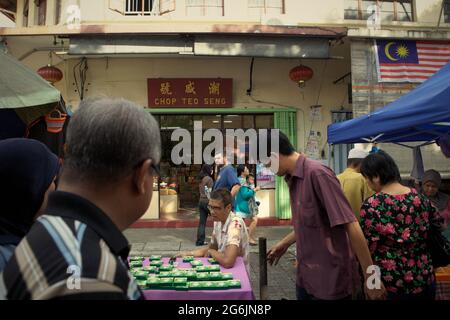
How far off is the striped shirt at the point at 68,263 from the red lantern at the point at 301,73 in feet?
26.0

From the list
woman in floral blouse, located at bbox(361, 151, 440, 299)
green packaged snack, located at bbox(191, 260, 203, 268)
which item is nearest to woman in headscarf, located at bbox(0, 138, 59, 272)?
green packaged snack, located at bbox(191, 260, 203, 268)

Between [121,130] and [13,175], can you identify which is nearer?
[121,130]

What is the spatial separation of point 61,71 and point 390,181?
8.15 metres

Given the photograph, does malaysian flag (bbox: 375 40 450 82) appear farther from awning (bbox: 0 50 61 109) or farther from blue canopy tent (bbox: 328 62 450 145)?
awning (bbox: 0 50 61 109)

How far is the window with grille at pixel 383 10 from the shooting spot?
28.5ft

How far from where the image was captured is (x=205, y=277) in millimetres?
2469

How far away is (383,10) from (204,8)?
167 inches

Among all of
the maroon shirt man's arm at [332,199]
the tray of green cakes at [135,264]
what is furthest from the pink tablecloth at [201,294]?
the maroon shirt man's arm at [332,199]

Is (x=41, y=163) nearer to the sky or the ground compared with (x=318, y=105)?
nearer to the ground

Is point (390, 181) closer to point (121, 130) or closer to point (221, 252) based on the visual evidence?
point (221, 252)

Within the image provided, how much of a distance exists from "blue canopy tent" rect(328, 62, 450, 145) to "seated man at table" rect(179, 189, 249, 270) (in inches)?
70.6

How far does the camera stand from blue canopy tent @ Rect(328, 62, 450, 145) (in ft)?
9.90

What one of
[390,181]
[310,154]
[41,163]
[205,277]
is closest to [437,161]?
[310,154]

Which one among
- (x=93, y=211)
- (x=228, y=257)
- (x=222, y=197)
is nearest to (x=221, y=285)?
(x=228, y=257)
